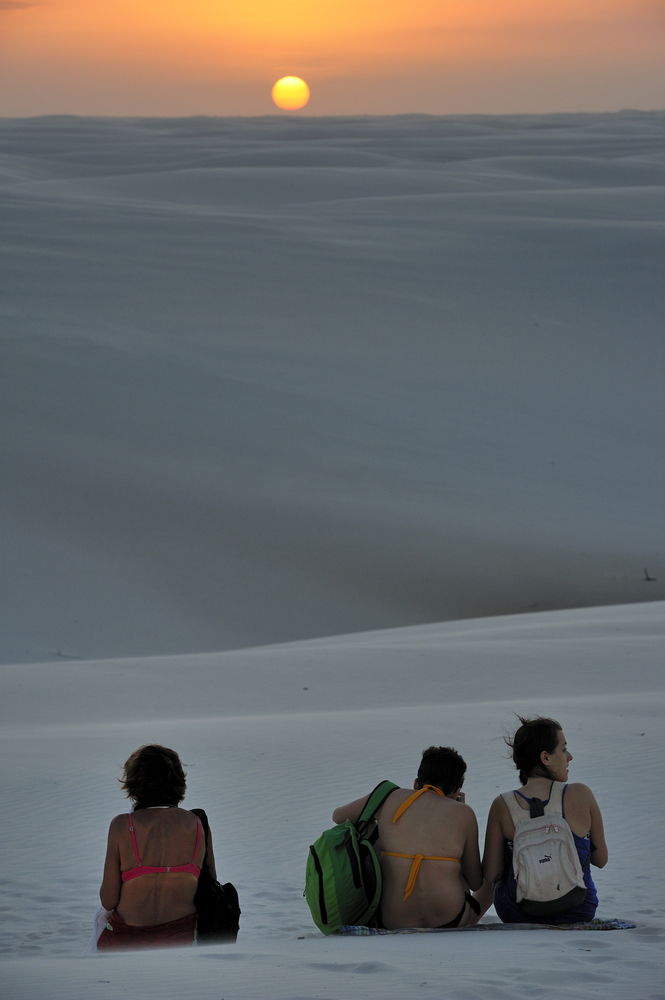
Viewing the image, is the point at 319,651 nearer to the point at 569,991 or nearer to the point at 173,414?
the point at 569,991

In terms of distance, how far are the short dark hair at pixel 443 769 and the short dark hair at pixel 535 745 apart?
0.63ft

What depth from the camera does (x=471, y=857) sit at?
396 centimetres

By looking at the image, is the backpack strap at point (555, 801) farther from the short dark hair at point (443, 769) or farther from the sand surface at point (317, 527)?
the sand surface at point (317, 527)

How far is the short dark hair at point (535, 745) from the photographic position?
3896 mm

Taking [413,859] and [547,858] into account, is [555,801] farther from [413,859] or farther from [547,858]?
[413,859]

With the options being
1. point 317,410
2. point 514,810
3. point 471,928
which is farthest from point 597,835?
point 317,410

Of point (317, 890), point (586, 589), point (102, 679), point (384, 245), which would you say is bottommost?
point (317, 890)

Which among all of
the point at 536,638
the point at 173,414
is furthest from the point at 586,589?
the point at 173,414

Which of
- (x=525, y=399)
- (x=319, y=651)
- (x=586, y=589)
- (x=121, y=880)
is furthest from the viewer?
(x=525, y=399)

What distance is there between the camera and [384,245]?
110 feet

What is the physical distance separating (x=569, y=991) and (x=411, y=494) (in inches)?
646

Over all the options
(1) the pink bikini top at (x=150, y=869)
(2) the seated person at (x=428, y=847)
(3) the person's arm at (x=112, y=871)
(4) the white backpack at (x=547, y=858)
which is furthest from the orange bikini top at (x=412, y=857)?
(3) the person's arm at (x=112, y=871)

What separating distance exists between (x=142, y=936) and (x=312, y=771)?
3.03 metres

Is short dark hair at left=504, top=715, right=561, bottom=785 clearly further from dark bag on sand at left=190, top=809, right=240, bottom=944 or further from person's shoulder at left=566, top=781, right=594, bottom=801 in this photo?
dark bag on sand at left=190, top=809, right=240, bottom=944
